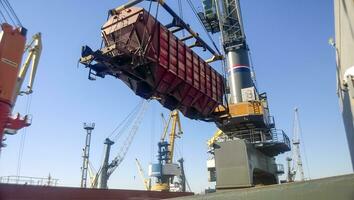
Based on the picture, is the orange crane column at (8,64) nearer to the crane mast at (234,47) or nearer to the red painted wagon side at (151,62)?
the red painted wagon side at (151,62)

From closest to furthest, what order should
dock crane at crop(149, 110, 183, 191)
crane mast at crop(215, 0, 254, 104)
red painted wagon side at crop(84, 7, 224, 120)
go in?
red painted wagon side at crop(84, 7, 224, 120) → crane mast at crop(215, 0, 254, 104) → dock crane at crop(149, 110, 183, 191)

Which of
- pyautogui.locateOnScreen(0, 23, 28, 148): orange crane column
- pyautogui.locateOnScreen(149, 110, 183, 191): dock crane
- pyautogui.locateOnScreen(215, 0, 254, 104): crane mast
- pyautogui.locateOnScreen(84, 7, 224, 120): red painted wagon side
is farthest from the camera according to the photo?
pyautogui.locateOnScreen(149, 110, 183, 191): dock crane

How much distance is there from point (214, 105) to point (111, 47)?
924cm

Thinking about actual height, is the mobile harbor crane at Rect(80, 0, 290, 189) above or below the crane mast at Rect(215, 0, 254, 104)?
below

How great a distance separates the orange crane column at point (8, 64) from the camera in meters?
17.8

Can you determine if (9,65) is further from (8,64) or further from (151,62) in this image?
(151,62)

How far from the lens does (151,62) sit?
14398 millimetres

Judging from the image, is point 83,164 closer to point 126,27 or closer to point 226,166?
point 226,166

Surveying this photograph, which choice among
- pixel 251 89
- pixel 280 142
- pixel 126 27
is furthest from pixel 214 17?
pixel 126 27

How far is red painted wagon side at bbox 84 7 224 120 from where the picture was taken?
14.0m

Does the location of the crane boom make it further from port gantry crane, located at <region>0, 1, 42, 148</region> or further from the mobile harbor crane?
the mobile harbor crane

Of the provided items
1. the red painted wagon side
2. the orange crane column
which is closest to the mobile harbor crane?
the red painted wagon side

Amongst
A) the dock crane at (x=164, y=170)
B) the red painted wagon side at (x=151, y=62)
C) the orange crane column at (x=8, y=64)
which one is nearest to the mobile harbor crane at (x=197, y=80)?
the red painted wagon side at (x=151, y=62)

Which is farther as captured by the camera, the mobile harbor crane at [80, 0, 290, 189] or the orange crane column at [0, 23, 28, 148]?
the orange crane column at [0, 23, 28, 148]
